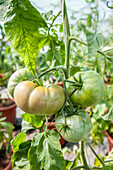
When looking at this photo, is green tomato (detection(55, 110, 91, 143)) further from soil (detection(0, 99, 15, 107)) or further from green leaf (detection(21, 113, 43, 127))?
soil (detection(0, 99, 15, 107))

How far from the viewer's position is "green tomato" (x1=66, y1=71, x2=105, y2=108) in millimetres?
397

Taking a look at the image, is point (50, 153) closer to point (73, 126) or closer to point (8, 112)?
point (73, 126)

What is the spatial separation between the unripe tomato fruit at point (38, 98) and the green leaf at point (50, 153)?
0.09m

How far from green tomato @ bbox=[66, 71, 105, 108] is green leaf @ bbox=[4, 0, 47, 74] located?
0.14 m

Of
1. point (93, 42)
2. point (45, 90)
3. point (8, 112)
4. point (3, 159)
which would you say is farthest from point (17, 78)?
point (8, 112)

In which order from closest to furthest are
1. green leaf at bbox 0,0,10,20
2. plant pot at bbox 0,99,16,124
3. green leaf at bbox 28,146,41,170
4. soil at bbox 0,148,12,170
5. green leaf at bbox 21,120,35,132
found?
1. green leaf at bbox 0,0,10,20
2. green leaf at bbox 28,146,41,170
3. green leaf at bbox 21,120,35,132
4. soil at bbox 0,148,12,170
5. plant pot at bbox 0,99,16,124

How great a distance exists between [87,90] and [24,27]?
22 centimetres

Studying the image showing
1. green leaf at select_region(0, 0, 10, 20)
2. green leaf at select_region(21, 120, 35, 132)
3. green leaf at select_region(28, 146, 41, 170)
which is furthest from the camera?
green leaf at select_region(21, 120, 35, 132)

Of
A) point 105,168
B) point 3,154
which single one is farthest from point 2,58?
point 105,168

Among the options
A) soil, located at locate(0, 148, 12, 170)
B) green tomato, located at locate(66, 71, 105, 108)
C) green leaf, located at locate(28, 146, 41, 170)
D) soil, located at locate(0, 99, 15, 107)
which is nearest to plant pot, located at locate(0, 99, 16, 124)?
soil, located at locate(0, 99, 15, 107)

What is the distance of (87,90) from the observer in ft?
1.31

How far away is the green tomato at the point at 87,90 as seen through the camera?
1.30ft

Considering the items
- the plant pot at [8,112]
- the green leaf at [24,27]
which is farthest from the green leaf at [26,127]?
the plant pot at [8,112]

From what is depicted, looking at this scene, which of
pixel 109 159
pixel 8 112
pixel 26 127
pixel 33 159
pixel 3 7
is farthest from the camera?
pixel 8 112
